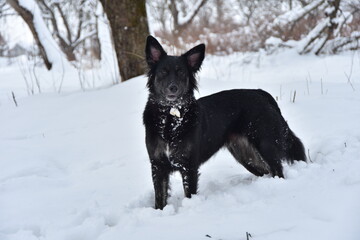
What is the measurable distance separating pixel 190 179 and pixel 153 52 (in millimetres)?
1350

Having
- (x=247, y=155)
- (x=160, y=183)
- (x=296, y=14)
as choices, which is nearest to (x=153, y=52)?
(x=160, y=183)

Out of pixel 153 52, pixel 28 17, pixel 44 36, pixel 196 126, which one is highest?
pixel 28 17

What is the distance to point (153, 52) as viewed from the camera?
3549mm

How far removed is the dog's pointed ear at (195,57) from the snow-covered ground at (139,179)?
1.26 meters

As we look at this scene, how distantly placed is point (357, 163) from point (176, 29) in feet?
56.0

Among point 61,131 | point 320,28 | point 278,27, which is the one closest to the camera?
point 61,131

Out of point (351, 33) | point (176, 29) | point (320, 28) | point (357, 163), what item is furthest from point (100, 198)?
point (176, 29)

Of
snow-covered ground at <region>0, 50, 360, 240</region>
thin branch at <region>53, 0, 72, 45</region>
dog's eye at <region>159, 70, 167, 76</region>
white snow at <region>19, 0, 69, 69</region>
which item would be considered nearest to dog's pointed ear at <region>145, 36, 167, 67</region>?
dog's eye at <region>159, 70, 167, 76</region>

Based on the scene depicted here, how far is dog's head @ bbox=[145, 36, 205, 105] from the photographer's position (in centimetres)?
333

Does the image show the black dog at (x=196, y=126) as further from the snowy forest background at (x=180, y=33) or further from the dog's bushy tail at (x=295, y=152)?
the snowy forest background at (x=180, y=33)

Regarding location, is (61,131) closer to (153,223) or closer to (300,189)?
(153,223)

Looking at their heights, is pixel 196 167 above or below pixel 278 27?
below

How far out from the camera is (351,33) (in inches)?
381

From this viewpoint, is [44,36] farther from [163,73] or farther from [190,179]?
[190,179]
